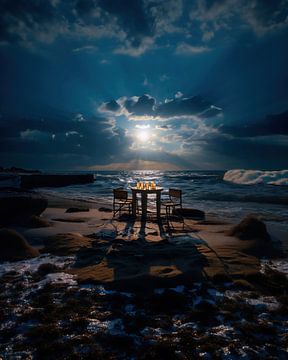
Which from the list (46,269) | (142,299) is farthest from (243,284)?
(46,269)

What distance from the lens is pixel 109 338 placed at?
8.62 feet

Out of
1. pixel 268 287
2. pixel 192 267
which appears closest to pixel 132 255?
pixel 192 267

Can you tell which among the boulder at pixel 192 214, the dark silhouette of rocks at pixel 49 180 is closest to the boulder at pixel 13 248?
the boulder at pixel 192 214

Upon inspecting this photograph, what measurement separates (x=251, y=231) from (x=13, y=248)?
19.5ft

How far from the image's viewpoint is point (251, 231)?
22.4 ft

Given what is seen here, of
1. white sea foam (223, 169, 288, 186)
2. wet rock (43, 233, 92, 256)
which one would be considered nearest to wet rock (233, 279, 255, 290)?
wet rock (43, 233, 92, 256)

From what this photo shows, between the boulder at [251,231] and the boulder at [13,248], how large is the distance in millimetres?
5229

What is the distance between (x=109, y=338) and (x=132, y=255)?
272cm

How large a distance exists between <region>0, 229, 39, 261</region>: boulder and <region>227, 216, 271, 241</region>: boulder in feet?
17.2

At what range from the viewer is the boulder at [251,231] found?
6.73 meters

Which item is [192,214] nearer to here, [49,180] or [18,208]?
[18,208]

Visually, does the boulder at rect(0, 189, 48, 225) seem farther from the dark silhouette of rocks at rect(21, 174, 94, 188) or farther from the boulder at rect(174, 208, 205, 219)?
the dark silhouette of rocks at rect(21, 174, 94, 188)

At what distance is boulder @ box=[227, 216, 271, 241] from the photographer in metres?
6.73

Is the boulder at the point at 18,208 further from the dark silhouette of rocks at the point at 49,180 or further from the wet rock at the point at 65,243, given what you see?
the dark silhouette of rocks at the point at 49,180
